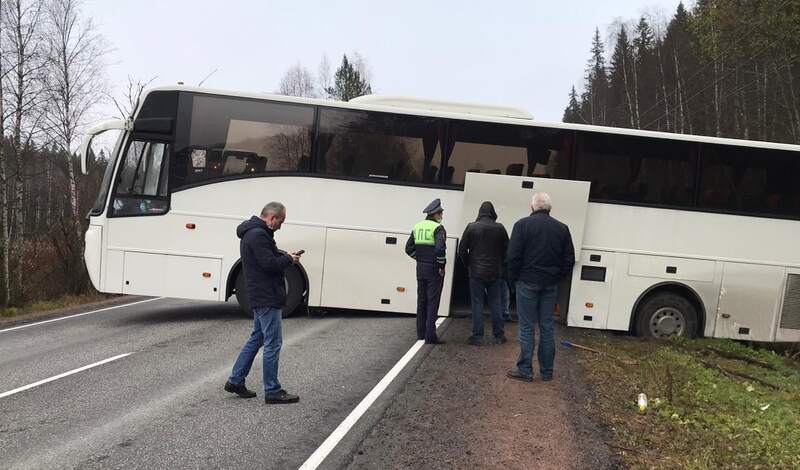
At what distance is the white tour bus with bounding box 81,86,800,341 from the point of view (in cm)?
915

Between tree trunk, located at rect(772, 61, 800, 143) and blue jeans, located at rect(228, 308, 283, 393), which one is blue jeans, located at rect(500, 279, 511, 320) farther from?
tree trunk, located at rect(772, 61, 800, 143)

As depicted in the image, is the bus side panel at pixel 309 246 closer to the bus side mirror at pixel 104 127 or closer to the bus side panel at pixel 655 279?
the bus side mirror at pixel 104 127

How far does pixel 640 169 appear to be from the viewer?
9203mm

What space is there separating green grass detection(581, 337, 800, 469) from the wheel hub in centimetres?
84

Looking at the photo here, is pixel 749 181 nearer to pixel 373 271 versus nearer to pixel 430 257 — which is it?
pixel 430 257

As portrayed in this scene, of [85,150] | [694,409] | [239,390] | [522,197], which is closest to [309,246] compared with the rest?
[522,197]

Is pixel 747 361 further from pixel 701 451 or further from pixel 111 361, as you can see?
pixel 111 361

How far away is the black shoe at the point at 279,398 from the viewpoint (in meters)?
5.28

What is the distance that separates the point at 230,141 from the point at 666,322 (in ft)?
25.9

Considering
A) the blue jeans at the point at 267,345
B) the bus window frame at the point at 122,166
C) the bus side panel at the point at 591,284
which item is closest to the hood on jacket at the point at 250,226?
the blue jeans at the point at 267,345

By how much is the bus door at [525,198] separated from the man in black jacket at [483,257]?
155 cm

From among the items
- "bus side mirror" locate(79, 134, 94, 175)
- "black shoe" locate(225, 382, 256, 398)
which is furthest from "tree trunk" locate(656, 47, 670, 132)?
"black shoe" locate(225, 382, 256, 398)

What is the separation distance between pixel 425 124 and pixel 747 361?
20.2 feet

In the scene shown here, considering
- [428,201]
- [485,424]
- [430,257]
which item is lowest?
[485,424]
